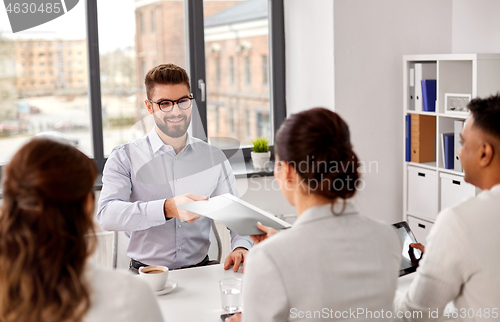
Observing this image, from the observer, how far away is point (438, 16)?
11.2 feet

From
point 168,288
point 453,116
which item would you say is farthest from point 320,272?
point 453,116

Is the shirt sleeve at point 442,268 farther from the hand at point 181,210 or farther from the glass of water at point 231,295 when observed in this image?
the hand at point 181,210

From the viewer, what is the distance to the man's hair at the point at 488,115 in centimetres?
130

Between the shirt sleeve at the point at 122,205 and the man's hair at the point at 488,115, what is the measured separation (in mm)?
1177

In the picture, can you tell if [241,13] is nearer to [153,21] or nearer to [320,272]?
[153,21]

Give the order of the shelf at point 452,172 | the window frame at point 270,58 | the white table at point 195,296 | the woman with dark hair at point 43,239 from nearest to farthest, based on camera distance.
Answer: the woman with dark hair at point 43,239, the white table at point 195,296, the shelf at point 452,172, the window frame at point 270,58

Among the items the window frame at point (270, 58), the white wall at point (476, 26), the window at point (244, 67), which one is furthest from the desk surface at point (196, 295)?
the white wall at point (476, 26)

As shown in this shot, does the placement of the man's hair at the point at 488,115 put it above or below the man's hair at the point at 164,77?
below

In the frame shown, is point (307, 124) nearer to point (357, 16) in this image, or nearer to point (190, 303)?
point (190, 303)

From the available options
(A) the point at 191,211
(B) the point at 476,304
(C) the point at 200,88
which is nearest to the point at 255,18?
(C) the point at 200,88

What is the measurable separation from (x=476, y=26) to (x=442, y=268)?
2464 mm

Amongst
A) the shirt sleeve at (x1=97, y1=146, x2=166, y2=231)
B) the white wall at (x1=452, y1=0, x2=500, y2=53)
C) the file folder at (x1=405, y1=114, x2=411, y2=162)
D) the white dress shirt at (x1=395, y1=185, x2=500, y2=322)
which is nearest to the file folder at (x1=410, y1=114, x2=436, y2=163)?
the file folder at (x1=405, y1=114, x2=411, y2=162)

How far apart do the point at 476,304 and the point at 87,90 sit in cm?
261

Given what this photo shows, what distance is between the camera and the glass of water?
4.86 ft
